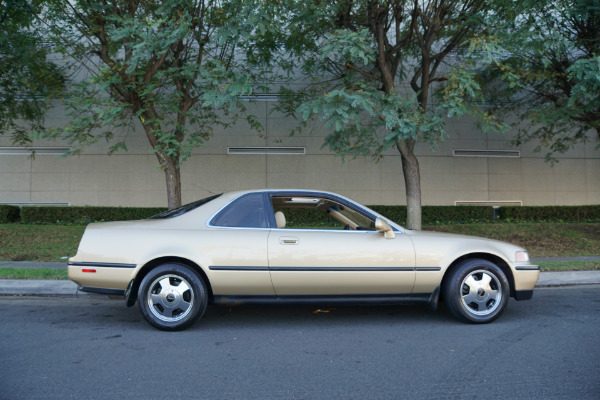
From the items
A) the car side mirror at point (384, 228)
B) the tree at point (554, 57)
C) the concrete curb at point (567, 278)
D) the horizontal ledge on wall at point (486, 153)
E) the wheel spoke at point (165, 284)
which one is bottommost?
the concrete curb at point (567, 278)

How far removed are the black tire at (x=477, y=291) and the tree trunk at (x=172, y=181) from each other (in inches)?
262

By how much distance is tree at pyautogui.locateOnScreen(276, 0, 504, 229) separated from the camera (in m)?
7.93

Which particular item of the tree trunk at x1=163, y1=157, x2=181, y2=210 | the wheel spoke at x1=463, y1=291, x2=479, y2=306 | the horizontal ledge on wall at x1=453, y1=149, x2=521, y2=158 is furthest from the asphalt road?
the horizontal ledge on wall at x1=453, y1=149, x2=521, y2=158

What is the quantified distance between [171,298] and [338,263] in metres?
1.80

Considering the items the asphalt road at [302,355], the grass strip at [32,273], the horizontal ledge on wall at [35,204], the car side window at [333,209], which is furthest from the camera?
the horizontal ledge on wall at [35,204]

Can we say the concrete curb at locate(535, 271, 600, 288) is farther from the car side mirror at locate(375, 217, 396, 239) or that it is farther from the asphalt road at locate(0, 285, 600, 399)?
the car side mirror at locate(375, 217, 396, 239)

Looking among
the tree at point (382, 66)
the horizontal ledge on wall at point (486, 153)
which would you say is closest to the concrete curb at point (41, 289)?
the tree at point (382, 66)

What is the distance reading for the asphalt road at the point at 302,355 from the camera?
11.0 ft

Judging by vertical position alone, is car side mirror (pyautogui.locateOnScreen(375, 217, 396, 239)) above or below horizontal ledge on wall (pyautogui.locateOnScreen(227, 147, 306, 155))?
below

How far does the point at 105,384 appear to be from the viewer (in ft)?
11.3

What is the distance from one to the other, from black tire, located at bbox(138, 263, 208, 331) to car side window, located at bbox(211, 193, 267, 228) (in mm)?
667

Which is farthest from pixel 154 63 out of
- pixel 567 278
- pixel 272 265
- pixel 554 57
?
pixel 554 57

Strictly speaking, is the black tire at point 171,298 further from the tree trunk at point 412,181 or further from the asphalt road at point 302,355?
the tree trunk at point 412,181

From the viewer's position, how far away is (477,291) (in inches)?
205
